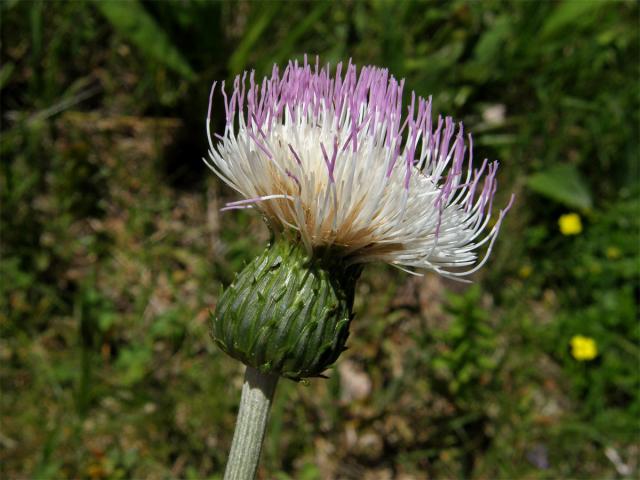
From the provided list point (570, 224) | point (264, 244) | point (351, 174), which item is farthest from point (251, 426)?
point (570, 224)

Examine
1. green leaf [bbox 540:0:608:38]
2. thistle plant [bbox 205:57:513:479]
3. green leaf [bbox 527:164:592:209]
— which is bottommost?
thistle plant [bbox 205:57:513:479]

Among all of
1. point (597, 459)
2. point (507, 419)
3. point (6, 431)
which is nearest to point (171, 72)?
point (6, 431)

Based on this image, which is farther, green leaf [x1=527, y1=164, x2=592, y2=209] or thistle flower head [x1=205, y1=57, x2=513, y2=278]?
green leaf [x1=527, y1=164, x2=592, y2=209]

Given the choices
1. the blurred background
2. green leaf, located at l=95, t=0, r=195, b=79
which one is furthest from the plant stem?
green leaf, located at l=95, t=0, r=195, b=79

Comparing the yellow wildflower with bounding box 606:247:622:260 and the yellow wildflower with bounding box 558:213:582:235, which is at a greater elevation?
the yellow wildflower with bounding box 558:213:582:235

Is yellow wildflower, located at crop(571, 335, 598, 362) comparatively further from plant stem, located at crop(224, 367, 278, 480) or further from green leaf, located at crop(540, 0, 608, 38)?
plant stem, located at crop(224, 367, 278, 480)

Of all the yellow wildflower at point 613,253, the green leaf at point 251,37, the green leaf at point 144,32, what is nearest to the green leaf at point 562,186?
the yellow wildflower at point 613,253

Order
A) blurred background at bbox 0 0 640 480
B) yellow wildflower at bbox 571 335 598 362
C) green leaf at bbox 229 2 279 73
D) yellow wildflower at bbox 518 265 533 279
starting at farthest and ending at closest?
yellow wildflower at bbox 518 265 533 279 < yellow wildflower at bbox 571 335 598 362 < green leaf at bbox 229 2 279 73 < blurred background at bbox 0 0 640 480
